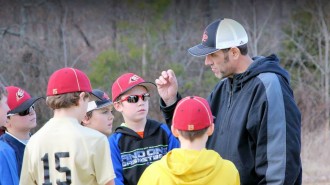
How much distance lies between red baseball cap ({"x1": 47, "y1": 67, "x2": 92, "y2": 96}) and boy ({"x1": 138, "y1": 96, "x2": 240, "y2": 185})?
0.68 meters

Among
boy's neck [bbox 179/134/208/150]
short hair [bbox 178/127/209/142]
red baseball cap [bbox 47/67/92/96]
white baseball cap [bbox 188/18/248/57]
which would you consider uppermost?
white baseball cap [bbox 188/18/248/57]

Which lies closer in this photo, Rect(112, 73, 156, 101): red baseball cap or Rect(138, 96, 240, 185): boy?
Rect(138, 96, 240, 185): boy

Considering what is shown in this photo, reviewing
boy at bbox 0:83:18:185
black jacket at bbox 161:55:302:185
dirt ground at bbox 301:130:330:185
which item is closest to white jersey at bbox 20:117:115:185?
boy at bbox 0:83:18:185

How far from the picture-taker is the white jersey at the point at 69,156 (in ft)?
14.1

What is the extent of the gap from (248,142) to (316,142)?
38.0 ft

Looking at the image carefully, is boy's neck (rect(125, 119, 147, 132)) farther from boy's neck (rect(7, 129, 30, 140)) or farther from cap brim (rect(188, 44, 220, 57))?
boy's neck (rect(7, 129, 30, 140))

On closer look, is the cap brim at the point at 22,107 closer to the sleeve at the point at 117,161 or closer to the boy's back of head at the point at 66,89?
the sleeve at the point at 117,161

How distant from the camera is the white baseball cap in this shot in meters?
Answer: 4.66

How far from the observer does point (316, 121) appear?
1825 cm

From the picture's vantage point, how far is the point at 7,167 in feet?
16.5

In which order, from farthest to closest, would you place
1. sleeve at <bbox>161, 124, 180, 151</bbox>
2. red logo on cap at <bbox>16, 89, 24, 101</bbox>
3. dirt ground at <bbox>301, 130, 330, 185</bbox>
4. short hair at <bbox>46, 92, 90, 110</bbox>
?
dirt ground at <bbox>301, 130, 330, 185</bbox> → red logo on cap at <bbox>16, 89, 24, 101</bbox> → sleeve at <bbox>161, 124, 180, 151</bbox> → short hair at <bbox>46, 92, 90, 110</bbox>

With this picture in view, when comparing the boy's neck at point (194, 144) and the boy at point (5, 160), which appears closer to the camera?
the boy's neck at point (194, 144)

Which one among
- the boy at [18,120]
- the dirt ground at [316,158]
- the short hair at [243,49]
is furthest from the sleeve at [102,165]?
the dirt ground at [316,158]

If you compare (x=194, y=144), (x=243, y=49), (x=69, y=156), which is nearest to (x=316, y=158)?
(x=243, y=49)
